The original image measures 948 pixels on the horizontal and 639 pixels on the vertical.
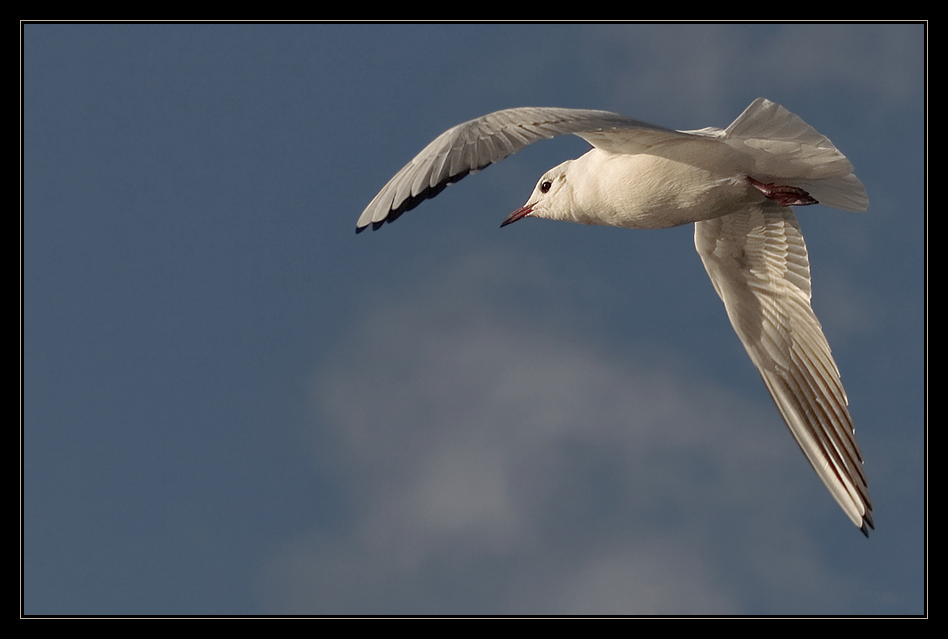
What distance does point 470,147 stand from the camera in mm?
4676

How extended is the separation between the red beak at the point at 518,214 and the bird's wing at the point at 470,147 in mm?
1857

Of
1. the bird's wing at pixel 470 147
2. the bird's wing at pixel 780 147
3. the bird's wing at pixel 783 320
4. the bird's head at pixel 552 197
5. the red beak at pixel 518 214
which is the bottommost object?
the bird's wing at pixel 783 320

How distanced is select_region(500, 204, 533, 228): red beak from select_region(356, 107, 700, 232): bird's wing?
73.1 inches

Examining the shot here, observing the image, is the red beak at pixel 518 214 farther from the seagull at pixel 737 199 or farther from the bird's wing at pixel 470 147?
the bird's wing at pixel 470 147

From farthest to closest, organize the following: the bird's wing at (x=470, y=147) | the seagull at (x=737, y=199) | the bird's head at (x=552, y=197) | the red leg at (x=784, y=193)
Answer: the bird's head at (x=552, y=197), the red leg at (x=784, y=193), the seagull at (x=737, y=199), the bird's wing at (x=470, y=147)

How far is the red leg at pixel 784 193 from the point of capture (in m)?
6.21

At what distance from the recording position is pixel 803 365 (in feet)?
23.7

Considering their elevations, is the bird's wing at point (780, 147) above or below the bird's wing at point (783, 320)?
above

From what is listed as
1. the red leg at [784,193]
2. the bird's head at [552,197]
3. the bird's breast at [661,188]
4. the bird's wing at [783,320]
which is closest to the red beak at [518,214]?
the bird's head at [552,197]

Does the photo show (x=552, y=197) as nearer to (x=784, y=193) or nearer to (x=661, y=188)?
(x=661, y=188)

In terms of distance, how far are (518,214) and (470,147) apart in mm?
2299
